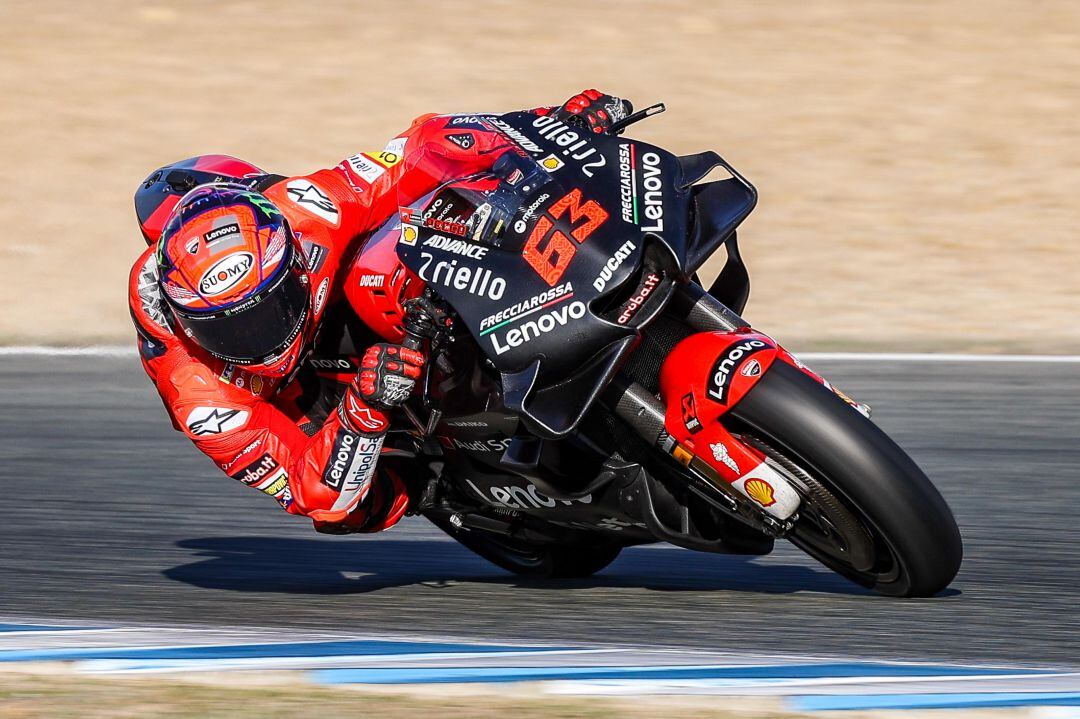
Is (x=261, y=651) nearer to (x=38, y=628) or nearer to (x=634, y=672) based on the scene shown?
(x=38, y=628)

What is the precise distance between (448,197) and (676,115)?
9466 millimetres

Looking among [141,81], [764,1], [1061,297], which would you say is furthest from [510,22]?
[1061,297]

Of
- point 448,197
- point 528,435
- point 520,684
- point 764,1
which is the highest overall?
point 448,197

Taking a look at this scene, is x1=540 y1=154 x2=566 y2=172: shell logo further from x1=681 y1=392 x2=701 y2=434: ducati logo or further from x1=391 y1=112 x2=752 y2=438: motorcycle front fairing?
x1=681 y1=392 x2=701 y2=434: ducati logo

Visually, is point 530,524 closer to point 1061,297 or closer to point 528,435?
point 528,435

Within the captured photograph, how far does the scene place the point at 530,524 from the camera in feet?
15.2

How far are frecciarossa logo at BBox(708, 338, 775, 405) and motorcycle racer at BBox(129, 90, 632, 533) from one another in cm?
71

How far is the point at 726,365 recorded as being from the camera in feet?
11.9

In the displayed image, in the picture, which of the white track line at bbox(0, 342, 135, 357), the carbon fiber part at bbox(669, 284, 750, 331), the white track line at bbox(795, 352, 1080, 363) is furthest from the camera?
the white track line at bbox(0, 342, 135, 357)

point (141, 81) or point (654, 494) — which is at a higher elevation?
point (654, 494)

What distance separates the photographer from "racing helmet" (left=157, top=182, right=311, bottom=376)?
3.91 meters

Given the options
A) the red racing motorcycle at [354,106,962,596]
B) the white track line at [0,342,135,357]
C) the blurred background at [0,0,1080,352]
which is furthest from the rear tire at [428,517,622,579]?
the white track line at [0,342,135,357]

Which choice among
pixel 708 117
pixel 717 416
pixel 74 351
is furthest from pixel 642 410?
pixel 708 117

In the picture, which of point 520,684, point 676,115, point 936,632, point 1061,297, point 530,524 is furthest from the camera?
point 676,115
